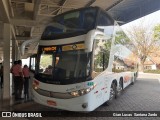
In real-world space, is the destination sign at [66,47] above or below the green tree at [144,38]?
below

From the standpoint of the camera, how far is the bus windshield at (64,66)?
7.31 meters

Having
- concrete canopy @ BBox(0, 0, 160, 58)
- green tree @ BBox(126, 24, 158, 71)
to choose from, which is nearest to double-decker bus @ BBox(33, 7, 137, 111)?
concrete canopy @ BBox(0, 0, 160, 58)

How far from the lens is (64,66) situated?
25.0 feet

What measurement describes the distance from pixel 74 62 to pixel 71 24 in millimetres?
1332

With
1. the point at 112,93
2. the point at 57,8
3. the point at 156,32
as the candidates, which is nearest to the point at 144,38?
the point at 156,32

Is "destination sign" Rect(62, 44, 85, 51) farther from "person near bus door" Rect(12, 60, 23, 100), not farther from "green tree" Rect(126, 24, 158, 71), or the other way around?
"green tree" Rect(126, 24, 158, 71)

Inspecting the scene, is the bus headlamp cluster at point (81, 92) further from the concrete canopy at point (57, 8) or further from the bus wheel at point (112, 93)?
the concrete canopy at point (57, 8)

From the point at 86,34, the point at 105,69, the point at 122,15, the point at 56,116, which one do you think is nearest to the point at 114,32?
the point at 105,69

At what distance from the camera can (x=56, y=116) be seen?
799 cm

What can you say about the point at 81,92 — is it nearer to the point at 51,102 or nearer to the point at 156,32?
the point at 51,102

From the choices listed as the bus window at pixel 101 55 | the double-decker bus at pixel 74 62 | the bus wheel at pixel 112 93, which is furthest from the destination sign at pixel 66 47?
the bus wheel at pixel 112 93

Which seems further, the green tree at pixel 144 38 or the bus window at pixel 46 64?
the green tree at pixel 144 38

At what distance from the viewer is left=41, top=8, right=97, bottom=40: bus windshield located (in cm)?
762

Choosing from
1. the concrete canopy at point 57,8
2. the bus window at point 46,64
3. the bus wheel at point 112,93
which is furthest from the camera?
the concrete canopy at point 57,8
